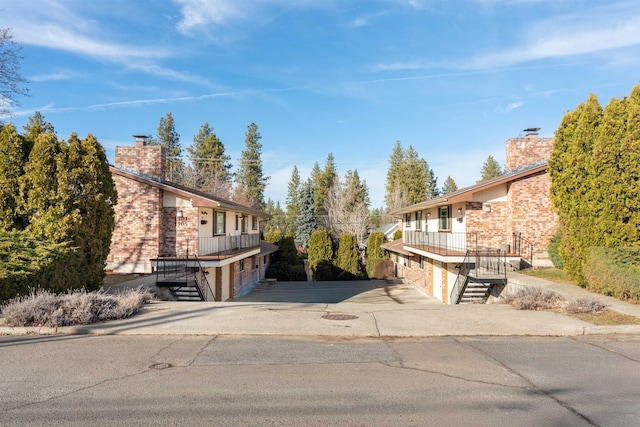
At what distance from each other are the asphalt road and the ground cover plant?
513 mm

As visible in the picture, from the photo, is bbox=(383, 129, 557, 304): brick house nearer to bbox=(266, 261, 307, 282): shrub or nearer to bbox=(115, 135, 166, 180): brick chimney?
bbox=(115, 135, 166, 180): brick chimney

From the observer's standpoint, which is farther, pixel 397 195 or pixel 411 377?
pixel 397 195

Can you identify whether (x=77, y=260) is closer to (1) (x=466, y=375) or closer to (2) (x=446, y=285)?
(1) (x=466, y=375)

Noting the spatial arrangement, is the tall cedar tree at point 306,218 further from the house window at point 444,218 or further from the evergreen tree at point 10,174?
the evergreen tree at point 10,174

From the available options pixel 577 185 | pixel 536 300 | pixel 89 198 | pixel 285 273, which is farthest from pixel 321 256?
pixel 536 300

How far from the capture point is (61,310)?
304 inches

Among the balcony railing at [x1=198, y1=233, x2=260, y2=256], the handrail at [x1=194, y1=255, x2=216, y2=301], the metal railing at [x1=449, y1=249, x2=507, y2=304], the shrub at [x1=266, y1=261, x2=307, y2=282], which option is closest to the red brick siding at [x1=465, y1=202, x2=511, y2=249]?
the metal railing at [x1=449, y1=249, x2=507, y2=304]

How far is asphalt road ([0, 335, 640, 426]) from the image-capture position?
4148 millimetres

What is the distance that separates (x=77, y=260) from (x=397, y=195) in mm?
53841

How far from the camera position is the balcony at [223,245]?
17.6m

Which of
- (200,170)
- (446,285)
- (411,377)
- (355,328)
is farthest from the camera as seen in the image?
(200,170)

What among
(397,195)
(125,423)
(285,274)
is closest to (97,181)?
(125,423)

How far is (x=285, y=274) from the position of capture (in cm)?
3472

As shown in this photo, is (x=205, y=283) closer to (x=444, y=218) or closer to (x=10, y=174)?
(x=10, y=174)
